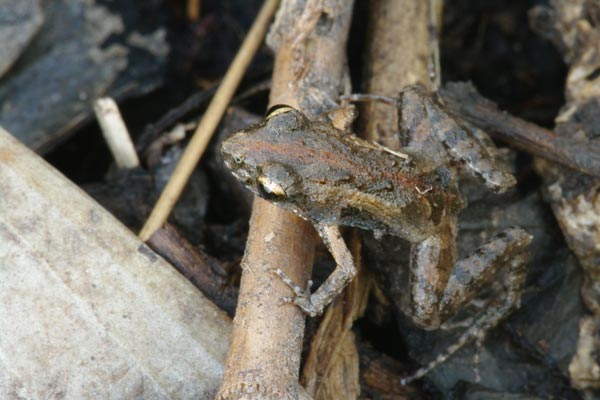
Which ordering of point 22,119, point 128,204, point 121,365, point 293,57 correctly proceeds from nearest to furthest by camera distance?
point 121,365 → point 293,57 → point 128,204 → point 22,119

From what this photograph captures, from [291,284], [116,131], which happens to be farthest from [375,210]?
→ [116,131]

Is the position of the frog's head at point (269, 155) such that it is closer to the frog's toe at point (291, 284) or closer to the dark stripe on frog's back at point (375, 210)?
the dark stripe on frog's back at point (375, 210)

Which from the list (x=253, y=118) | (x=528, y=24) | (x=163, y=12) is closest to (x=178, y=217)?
(x=253, y=118)

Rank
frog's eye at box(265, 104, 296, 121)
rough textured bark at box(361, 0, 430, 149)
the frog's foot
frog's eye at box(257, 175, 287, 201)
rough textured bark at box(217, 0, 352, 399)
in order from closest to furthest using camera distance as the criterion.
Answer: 1. rough textured bark at box(217, 0, 352, 399)
2. the frog's foot
3. frog's eye at box(257, 175, 287, 201)
4. frog's eye at box(265, 104, 296, 121)
5. rough textured bark at box(361, 0, 430, 149)

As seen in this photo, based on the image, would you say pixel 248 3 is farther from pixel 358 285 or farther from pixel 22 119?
pixel 358 285

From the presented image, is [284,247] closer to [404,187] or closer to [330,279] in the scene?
[330,279]

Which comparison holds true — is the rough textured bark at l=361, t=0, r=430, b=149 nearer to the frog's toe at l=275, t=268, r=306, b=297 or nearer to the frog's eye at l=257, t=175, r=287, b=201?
the frog's eye at l=257, t=175, r=287, b=201

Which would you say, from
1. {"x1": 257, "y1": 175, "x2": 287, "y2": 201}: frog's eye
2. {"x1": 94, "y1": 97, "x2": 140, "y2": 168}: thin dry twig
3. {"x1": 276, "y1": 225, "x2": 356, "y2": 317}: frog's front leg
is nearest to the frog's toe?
{"x1": 276, "y1": 225, "x2": 356, "y2": 317}: frog's front leg
